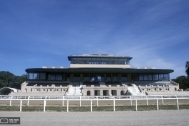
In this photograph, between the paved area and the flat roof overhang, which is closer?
the paved area

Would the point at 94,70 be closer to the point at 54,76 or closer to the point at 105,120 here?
the point at 54,76

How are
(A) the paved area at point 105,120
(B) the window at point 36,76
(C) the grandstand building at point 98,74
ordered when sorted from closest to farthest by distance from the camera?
(A) the paved area at point 105,120 → (C) the grandstand building at point 98,74 → (B) the window at point 36,76

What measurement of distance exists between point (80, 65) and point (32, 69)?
1374 cm

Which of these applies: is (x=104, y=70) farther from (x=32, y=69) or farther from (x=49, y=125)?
(x=49, y=125)

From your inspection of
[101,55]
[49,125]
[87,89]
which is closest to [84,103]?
[49,125]

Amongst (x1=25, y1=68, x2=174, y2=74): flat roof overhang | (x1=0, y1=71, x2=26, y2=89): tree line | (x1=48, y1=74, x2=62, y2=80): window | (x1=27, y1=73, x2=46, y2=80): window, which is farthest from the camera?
(x1=0, y1=71, x2=26, y2=89): tree line

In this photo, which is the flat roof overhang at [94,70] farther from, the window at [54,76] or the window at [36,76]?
the window at [54,76]

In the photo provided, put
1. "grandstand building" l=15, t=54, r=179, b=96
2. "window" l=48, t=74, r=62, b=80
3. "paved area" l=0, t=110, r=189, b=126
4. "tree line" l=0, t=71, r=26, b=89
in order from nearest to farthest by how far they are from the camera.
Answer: "paved area" l=0, t=110, r=189, b=126 → "grandstand building" l=15, t=54, r=179, b=96 → "window" l=48, t=74, r=62, b=80 → "tree line" l=0, t=71, r=26, b=89

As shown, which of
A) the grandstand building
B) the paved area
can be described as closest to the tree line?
the grandstand building

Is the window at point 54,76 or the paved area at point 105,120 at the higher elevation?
the window at point 54,76

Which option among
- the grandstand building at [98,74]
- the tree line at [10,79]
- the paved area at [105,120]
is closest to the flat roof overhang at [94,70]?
the grandstand building at [98,74]

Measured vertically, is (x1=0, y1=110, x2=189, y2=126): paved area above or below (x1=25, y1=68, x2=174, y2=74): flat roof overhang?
below

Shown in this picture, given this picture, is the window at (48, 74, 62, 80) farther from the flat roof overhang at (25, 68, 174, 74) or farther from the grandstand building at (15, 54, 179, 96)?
the flat roof overhang at (25, 68, 174, 74)

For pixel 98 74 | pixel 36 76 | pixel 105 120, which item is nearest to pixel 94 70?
pixel 98 74
